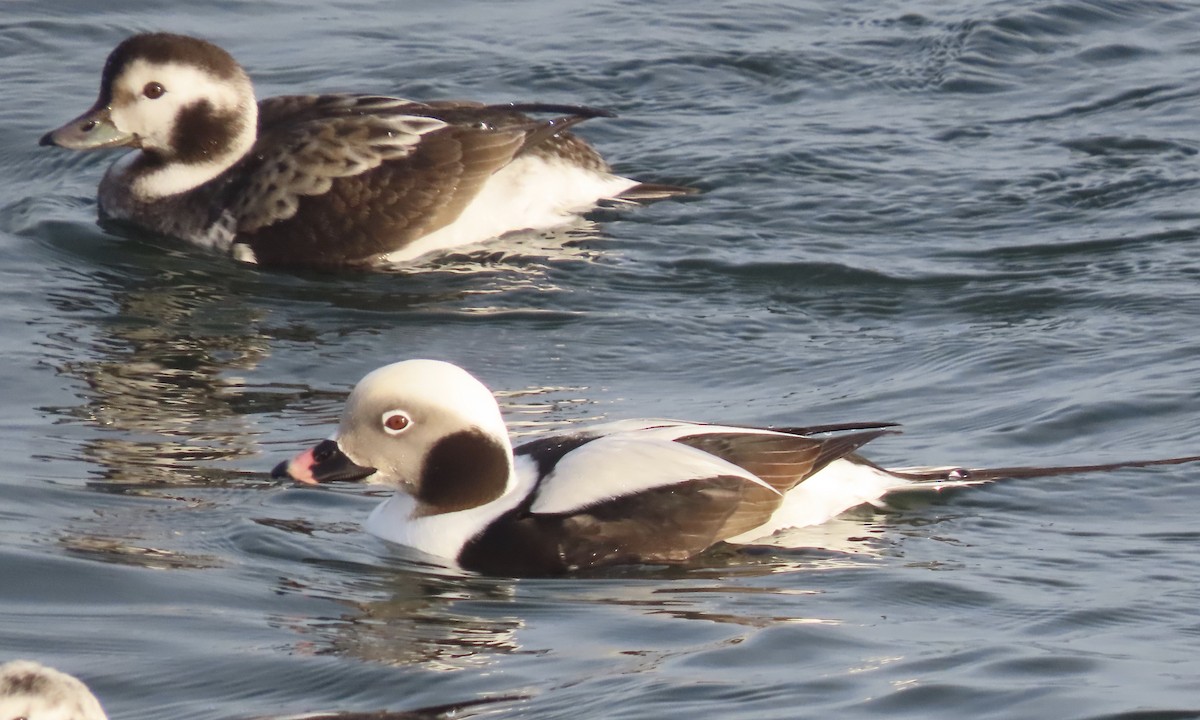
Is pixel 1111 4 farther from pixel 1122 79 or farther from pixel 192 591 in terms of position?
pixel 192 591

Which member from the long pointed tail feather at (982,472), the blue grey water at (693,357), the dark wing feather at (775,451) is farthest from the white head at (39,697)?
the long pointed tail feather at (982,472)

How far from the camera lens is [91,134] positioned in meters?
9.85

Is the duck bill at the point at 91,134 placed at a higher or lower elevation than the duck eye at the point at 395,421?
higher

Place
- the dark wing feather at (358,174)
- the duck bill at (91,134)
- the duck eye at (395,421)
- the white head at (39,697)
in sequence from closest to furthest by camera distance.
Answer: the white head at (39,697)
the duck eye at (395,421)
the dark wing feather at (358,174)
the duck bill at (91,134)

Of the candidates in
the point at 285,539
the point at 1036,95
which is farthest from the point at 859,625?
the point at 1036,95

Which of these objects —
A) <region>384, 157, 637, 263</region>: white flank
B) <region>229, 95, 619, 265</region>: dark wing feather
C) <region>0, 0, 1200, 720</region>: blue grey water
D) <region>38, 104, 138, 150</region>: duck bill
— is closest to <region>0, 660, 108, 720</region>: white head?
<region>0, 0, 1200, 720</region>: blue grey water

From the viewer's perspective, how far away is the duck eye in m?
6.16

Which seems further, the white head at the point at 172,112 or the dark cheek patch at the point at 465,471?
the white head at the point at 172,112

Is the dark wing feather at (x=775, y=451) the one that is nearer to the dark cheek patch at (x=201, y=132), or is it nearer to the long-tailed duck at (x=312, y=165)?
the long-tailed duck at (x=312, y=165)

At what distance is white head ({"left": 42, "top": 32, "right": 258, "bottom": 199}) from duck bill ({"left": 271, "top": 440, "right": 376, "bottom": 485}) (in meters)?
3.98

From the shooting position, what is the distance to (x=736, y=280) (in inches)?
368

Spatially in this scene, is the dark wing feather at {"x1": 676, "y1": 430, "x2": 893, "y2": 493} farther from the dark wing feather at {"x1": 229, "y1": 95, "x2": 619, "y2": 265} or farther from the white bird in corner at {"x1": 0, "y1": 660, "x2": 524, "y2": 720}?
the dark wing feather at {"x1": 229, "y1": 95, "x2": 619, "y2": 265}

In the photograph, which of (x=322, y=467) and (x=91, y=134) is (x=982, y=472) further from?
(x=91, y=134)

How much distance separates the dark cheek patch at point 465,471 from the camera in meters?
6.18
